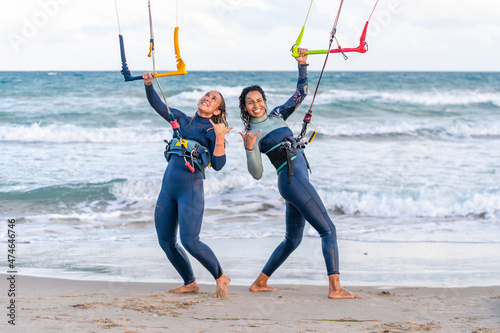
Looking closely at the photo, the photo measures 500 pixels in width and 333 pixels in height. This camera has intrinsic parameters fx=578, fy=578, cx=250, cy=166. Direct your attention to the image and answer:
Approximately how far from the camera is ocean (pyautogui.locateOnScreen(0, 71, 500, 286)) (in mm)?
6277

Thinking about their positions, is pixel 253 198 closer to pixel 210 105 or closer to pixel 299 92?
pixel 299 92

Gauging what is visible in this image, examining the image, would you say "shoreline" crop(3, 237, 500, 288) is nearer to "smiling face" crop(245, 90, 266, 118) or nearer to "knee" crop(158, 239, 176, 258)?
"knee" crop(158, 239, 176, 258)


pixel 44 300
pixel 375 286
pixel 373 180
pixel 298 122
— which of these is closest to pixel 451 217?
pixel 373 180

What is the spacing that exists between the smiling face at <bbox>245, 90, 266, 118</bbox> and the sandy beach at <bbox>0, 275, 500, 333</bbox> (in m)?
1.60

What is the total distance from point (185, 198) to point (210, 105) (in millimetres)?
834

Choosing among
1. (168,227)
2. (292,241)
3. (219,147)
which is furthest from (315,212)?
(168,227)

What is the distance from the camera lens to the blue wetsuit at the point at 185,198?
481cm

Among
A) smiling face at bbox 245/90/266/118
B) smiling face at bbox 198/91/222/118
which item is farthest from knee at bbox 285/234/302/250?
smiling face at bbox 198/91/222/118

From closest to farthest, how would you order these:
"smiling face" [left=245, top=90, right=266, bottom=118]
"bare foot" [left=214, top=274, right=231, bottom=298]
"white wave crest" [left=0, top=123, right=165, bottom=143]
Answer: "bare foot" [left=214, top=274, right=231, bottom=298]
"smiling face" [left=245, top=90, right=266, bottom=118]
"white wave crest" [left=0, top=123, right=165, bottom=143]

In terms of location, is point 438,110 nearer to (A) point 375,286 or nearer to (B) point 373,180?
(B) point 373,180

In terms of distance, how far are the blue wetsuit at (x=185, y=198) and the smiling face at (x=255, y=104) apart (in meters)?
0.38

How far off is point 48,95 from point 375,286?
22.2 m

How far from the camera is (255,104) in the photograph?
16.5 ft

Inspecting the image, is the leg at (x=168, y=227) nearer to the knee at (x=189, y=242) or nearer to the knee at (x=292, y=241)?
the knee at (x=189, y=242)
